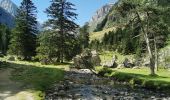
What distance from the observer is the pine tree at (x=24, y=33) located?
87.9 m

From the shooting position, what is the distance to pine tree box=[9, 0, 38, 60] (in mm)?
87875

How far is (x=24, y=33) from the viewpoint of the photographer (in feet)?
292

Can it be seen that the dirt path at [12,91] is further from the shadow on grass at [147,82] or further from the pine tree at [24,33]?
the pine tree at [24,33]

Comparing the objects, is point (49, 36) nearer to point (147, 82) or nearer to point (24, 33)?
point (24, 33)

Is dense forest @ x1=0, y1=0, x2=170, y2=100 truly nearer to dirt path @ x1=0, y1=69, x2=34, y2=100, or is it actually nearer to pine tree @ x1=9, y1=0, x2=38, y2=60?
pine tree @ x1=9, y1=0, x2=38, y2=60

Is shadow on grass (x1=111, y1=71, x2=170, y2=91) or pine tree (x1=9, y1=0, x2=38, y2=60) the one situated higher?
pine tree (x1=9, y1=0, x2=38, y2=60)

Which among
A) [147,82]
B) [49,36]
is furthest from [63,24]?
[147,82]

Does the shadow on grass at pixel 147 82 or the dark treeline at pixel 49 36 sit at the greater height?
the dark treeline at pixel 49 36

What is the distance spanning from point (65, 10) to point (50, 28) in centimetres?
618

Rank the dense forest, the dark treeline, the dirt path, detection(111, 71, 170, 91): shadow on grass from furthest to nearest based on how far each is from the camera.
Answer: the dark treeline → the dense forest → detection(111, 71, 170, 91): shadow on grass → the dirt path

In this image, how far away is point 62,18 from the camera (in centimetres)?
8225

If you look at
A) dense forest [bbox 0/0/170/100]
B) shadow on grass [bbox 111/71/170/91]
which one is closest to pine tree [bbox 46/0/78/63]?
dense forest [bbox 0/0/170/100]

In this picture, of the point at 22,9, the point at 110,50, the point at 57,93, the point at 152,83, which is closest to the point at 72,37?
the point at 22,9

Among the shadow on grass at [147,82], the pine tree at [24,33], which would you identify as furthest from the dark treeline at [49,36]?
the shadow on grass at [147,82]
